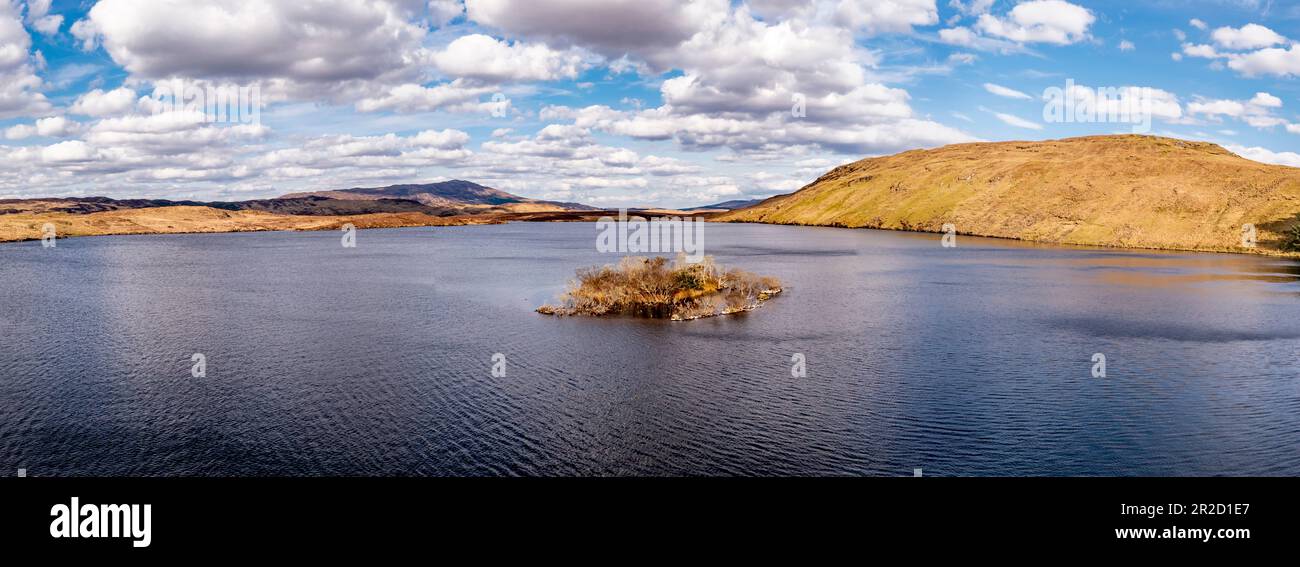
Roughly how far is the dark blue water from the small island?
3.50 m

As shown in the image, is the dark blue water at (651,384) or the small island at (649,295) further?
the small island at (649,295)

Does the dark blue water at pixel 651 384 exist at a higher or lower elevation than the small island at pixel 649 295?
lower

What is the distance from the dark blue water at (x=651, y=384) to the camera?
29984mm

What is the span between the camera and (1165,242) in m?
146

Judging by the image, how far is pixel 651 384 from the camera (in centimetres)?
4153

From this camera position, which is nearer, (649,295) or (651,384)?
(651,384)

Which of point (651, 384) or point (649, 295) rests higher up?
point (649, 295)

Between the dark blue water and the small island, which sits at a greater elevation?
the small island

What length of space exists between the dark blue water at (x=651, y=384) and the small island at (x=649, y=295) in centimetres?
350

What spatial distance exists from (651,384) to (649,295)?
25.2m

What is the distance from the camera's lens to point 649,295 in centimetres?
6631

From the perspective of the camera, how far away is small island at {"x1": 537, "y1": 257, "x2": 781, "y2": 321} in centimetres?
6550
